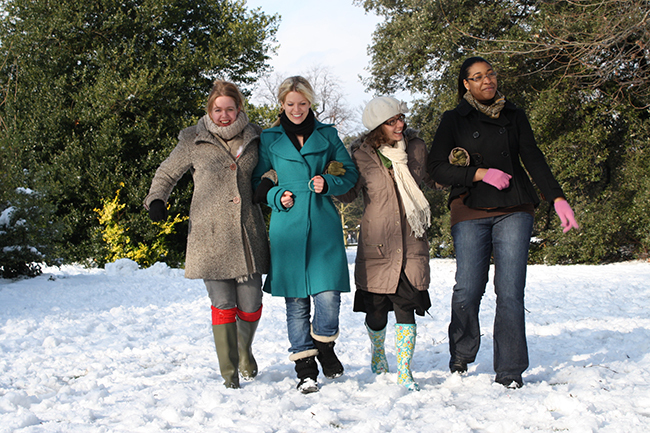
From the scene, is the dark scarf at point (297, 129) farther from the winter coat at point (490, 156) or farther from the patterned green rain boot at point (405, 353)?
the patterned green rain boot at point (405, 353)

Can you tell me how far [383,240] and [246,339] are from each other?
115 centimetres

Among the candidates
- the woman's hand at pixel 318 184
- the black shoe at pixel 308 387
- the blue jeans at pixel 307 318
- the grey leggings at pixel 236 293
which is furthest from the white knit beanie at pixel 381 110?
the black shoe at pixel 308 387

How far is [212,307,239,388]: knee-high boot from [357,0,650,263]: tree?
9.20 metres

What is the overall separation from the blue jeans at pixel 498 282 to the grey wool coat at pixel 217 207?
1.32 meters

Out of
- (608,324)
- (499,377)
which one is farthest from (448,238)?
(499,377)

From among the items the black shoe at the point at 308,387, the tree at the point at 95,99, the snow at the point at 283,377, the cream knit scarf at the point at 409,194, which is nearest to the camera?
the snow at the point at 283,377

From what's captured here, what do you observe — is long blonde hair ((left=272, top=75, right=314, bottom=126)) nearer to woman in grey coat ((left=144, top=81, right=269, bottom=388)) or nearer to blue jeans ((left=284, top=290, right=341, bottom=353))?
woman in grey coat ((left=144, top=81, right=269, bottom=388))

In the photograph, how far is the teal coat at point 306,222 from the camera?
347 centimetres

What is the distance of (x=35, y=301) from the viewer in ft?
21.7

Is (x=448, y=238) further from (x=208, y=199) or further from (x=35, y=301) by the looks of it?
(x=208, y=199)

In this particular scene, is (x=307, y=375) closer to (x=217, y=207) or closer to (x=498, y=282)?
(x=217, y=207)

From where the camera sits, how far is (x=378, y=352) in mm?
3719

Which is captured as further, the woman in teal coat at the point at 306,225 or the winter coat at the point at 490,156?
the woman in teal coat at the point at 306,225

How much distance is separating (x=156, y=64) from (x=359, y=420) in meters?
11.3
